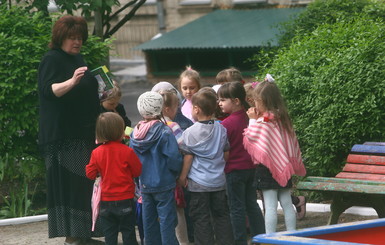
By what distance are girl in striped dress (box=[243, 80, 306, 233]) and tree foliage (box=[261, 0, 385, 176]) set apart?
135cm

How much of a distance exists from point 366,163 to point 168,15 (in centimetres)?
2107

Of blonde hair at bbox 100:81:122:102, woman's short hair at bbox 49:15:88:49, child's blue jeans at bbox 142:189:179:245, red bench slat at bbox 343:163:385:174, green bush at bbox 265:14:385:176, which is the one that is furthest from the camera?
green bush at bbox 265:14:385:176

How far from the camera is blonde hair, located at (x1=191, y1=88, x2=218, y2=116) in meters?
7.46

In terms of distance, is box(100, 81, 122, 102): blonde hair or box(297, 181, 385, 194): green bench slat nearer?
box(297, 181, 385, 194): green bench slat

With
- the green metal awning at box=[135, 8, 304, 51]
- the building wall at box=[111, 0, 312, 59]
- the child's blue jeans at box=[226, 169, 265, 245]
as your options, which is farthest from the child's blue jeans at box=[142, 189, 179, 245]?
the building wall at box=[111, 0, 312, 59]

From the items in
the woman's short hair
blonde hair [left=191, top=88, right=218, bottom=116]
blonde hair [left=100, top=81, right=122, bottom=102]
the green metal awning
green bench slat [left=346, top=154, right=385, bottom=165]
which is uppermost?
the green metal awning

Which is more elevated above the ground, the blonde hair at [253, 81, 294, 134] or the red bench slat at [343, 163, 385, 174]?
the blonde hair at [253, 81, 294, 134]

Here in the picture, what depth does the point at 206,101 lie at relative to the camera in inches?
294

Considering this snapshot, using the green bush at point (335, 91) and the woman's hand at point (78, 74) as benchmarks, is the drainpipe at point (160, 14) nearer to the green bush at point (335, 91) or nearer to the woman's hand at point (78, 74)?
the green bush at point (335, 91)

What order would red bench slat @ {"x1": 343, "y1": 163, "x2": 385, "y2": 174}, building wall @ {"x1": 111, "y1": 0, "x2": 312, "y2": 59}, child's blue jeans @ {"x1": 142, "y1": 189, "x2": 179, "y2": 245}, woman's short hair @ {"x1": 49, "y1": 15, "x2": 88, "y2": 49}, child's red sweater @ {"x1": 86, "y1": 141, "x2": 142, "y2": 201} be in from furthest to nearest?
building wall @ {"x1": 111, "y1": 0, "x2": 312, "y2": 59}, red bench slat @ {"x1": 343, "y1": 163, "x2": 385, "y2": 174}, woman's short hair @ {"x1": 49, "y1": 15, "x2": 88, "y2": 49}, child's blue jeans @ {"x1": 142, "y1": 189, "x2": 179, "y2": 245}, child's red sweater @ {"x1": 86, "y1": 141, "x2": 142, "y2": 201}

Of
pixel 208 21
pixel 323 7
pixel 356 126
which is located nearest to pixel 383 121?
pixel 356 126

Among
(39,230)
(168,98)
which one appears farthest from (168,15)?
(168,98)

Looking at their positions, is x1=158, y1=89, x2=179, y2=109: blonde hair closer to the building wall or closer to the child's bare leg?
the child's bare leg

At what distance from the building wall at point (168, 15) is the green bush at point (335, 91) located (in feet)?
50.5
